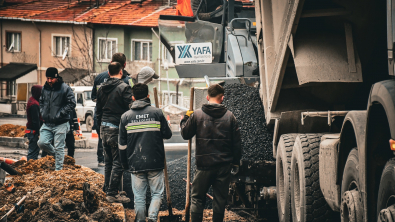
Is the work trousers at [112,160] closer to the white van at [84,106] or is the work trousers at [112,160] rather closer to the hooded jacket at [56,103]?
the hooded jacket at [56,103]

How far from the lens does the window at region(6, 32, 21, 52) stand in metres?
35.0

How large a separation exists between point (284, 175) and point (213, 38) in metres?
5.00

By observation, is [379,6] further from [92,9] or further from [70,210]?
[92,9]

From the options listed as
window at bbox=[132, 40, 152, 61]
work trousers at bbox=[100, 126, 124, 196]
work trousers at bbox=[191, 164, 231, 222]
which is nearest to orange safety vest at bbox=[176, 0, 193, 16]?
work trousers at bbox=[100, 126, 124, 196]

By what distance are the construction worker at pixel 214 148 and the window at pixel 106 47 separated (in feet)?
97.7

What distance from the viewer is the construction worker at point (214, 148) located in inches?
193

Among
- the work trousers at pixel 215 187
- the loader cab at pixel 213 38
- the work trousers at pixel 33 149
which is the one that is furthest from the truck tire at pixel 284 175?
the work trousers at pixel 33 149

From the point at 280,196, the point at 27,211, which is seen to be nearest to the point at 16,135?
the point at 27,211

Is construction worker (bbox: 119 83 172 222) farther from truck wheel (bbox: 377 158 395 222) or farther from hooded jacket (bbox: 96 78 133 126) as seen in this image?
truck wheel (bbox: 377 158 395 222)

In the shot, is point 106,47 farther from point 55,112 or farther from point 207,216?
point 207,216

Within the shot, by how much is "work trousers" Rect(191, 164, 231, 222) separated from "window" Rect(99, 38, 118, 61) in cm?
2993

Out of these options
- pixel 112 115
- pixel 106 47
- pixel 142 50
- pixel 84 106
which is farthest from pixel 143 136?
pixel 106 47

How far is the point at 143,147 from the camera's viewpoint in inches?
201

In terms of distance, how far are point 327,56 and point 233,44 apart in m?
3.96
